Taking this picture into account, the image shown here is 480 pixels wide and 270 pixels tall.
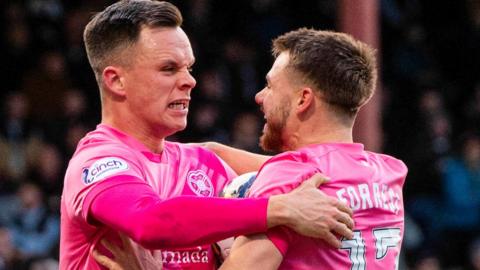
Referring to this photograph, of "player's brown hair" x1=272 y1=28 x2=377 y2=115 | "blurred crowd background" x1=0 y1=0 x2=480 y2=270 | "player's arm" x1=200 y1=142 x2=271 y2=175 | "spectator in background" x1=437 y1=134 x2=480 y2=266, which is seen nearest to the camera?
"player's brown hair" x1=272 y1=28 x2=377 y2=115

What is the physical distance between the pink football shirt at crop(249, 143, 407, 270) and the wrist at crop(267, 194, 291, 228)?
45 mm

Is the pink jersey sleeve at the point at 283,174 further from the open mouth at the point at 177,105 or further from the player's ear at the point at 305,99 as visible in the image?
the open mouth at the point at 177,105

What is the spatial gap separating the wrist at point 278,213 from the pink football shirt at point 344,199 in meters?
0.05

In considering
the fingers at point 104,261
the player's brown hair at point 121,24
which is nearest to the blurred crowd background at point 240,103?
the player's brown hair at point 121,24

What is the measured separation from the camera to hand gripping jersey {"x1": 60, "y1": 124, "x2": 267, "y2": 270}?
10.9ft

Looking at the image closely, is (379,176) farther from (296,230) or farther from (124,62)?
(124,62)

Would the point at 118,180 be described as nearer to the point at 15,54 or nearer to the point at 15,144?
the point at 15,144

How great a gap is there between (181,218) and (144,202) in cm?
13

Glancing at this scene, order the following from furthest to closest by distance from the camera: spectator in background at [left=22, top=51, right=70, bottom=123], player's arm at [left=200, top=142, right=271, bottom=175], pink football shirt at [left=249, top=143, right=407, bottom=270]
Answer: spectator in background at [left=22, top=51, right=70, bottom=123], player's arm at [left=200, top=142, right=271, bottom=175], pink football shirt at [left=249, top=143, right=407, bottom=270]

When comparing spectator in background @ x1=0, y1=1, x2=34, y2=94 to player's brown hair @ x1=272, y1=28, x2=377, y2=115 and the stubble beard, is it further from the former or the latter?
Result: player's brown hair @ x1=272, y1=28, x2=377, y2=115

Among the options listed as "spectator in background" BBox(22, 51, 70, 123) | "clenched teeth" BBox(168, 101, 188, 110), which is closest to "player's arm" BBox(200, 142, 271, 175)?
"clenched teeth" BBox(168, 101, 188, 110)

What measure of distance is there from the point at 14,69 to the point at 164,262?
7.40m

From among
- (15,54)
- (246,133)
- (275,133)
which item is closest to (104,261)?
(275,133)

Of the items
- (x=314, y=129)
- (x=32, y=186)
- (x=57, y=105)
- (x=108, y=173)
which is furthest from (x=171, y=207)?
(x=57, y=105)
